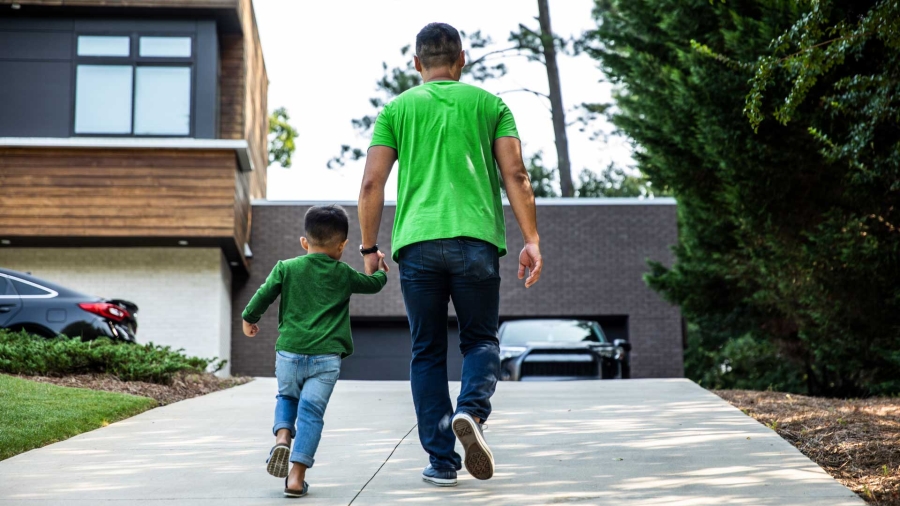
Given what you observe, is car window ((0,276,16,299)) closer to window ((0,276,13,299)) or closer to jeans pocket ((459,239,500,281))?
window ((0,276,13,299))

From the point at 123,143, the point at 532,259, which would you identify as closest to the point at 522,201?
the point at 532,259

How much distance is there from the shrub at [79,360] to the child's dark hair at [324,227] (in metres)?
6.10

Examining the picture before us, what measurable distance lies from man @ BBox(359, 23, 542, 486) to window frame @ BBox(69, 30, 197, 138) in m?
13.7

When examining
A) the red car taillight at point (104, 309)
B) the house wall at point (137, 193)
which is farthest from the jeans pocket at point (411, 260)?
the house wall at point (137, 193)

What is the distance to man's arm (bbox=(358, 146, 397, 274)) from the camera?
15.2 feet

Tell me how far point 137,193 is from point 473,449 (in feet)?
47.6

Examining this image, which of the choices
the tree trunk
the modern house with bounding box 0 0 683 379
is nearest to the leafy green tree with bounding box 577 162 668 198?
the tree trunk

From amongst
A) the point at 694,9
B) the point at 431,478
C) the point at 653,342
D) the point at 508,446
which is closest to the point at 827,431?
the point at 508,446

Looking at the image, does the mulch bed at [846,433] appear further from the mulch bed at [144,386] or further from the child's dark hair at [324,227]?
the mulch bed at [144,386]

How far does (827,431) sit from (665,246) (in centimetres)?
1559

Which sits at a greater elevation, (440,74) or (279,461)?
(440,74)

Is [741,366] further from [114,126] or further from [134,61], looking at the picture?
[134,61]

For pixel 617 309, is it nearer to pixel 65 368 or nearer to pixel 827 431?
pixel 65 368

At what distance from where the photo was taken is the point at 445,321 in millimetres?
4566
